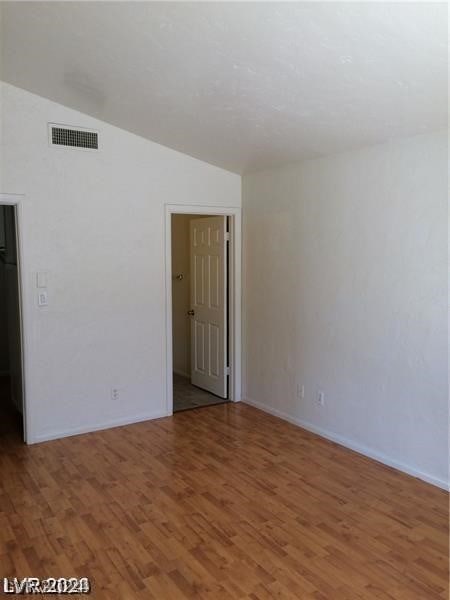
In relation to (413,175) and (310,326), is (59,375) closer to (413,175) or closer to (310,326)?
(310,326)

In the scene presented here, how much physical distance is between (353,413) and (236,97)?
2571 mm

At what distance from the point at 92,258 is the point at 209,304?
1639mm

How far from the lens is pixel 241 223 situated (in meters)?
5.23

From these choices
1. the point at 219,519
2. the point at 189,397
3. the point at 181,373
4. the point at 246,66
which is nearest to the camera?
the point at 246,66

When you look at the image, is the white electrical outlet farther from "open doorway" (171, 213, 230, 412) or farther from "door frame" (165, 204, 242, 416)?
"open doorway" (171, 213, 230, 412)

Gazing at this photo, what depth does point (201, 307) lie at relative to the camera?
19.0 feet

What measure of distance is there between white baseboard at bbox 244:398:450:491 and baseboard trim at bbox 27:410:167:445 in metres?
1.09

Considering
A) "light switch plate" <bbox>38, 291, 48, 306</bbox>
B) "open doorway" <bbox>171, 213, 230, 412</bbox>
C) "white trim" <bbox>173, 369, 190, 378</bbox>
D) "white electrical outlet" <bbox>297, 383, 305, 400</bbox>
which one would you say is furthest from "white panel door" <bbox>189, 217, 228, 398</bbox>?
"light switch plate" <bbox>38, 291, 48, 306</bbox>

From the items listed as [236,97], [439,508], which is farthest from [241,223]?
[439,508]

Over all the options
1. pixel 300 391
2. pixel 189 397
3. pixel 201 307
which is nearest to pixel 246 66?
pixel 300 391

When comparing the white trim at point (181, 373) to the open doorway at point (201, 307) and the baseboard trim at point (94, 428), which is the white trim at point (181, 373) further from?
the baseboard trim at point (94, 428)

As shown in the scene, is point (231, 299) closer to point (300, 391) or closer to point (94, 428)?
point (300, 391)

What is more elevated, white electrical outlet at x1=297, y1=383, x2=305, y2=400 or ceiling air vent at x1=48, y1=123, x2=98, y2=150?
ceiling air vent at x1=48, y1=123, x2=98, y2=150

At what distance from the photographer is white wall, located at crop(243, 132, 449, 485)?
3.42 m
